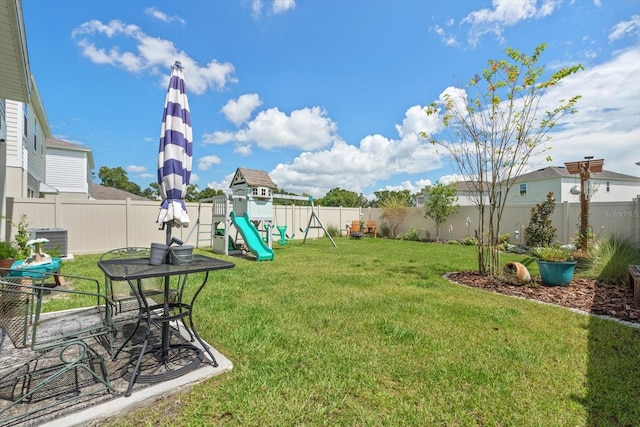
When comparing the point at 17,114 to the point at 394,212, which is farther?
the point at 394,212

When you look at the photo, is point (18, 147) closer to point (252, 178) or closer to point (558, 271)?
point (252, 178)

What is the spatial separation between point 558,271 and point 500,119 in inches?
118

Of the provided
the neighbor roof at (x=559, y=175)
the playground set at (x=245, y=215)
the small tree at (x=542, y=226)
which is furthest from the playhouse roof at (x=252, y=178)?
the neighbor roof at (x=559, y=175)

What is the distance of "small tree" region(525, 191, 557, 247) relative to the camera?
10.5m

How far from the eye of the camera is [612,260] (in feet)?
18.4

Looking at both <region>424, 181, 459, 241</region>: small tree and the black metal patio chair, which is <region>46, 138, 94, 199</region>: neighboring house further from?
<region>424, 181, 459, 241</region>: small tree

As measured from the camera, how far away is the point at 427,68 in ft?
30.5

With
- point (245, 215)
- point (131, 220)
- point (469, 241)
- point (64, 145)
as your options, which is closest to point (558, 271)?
point (469, 241)

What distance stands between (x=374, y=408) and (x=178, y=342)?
197 cm

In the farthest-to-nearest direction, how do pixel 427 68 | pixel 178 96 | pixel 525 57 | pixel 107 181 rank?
pixel 107 181 → pixel 427 68 → pixel 525 57 → pixel 178 96

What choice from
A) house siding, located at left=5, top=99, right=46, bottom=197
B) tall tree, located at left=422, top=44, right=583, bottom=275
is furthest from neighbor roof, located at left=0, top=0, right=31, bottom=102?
tall tree, located at left=422, top=44, right=583, bottom=275

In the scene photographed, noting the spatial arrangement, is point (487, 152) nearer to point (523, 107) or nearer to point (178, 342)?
point (523, 107)

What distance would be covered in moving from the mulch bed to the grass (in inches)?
17.3

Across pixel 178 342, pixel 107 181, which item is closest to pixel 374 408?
pixel 178 342
